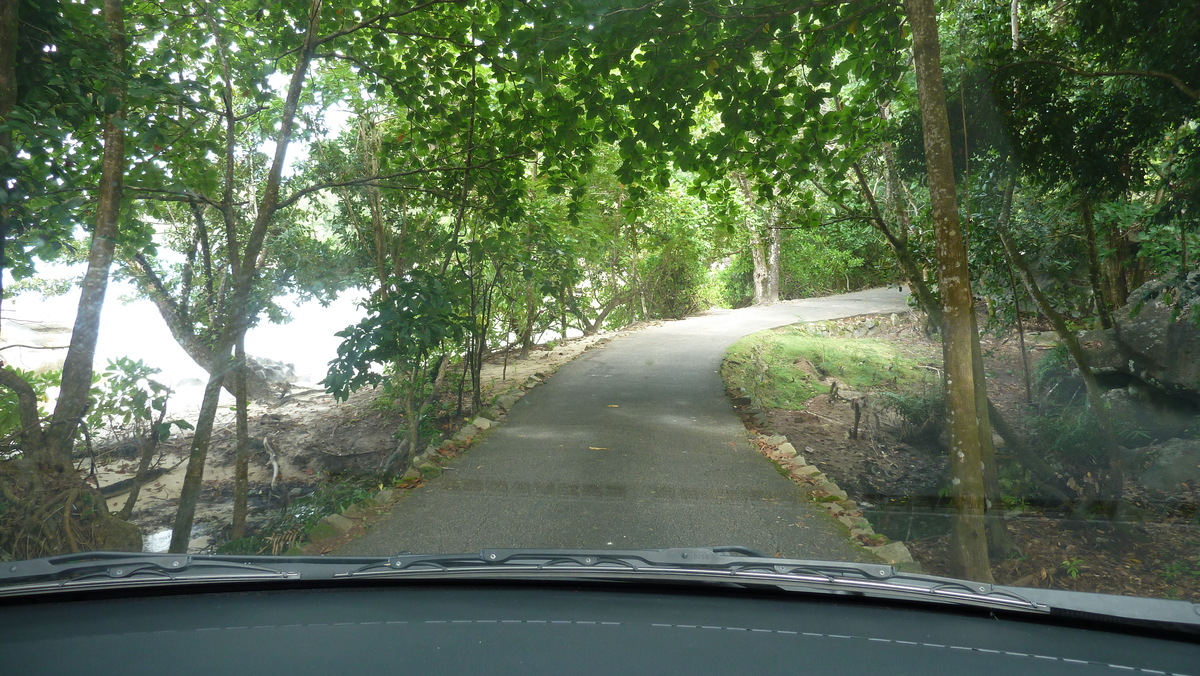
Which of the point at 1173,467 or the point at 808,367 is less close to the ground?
the point at 808,367

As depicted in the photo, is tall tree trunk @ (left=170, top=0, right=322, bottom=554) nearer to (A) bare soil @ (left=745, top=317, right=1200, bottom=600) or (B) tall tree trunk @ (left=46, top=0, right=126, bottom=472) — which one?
(B) tall tree trunk @ (left=46, top=0, right=126, bottom=472)

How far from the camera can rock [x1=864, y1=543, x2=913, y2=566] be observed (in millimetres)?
4855

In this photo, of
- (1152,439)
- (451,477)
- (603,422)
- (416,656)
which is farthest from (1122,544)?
(416,656)

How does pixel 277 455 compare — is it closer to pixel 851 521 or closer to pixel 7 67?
pixel 7 67

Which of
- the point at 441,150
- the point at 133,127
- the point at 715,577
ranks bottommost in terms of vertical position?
the point at 715,577

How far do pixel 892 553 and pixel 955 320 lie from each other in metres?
1.62

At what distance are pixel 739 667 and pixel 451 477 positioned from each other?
4863 mm

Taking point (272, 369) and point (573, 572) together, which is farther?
point (272, 369)

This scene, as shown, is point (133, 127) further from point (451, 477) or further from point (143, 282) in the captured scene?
point (451, 477)

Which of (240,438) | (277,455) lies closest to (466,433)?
(277,455)

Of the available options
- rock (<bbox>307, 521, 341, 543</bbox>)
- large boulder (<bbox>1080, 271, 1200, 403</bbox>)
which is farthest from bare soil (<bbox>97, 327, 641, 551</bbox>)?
large boulder (<bbox>1080, 271, 1200, 403</bbox>)

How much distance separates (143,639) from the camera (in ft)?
6.97

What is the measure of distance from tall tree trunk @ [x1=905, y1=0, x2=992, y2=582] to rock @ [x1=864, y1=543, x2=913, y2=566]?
0.50 m

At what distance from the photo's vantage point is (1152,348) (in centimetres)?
909
